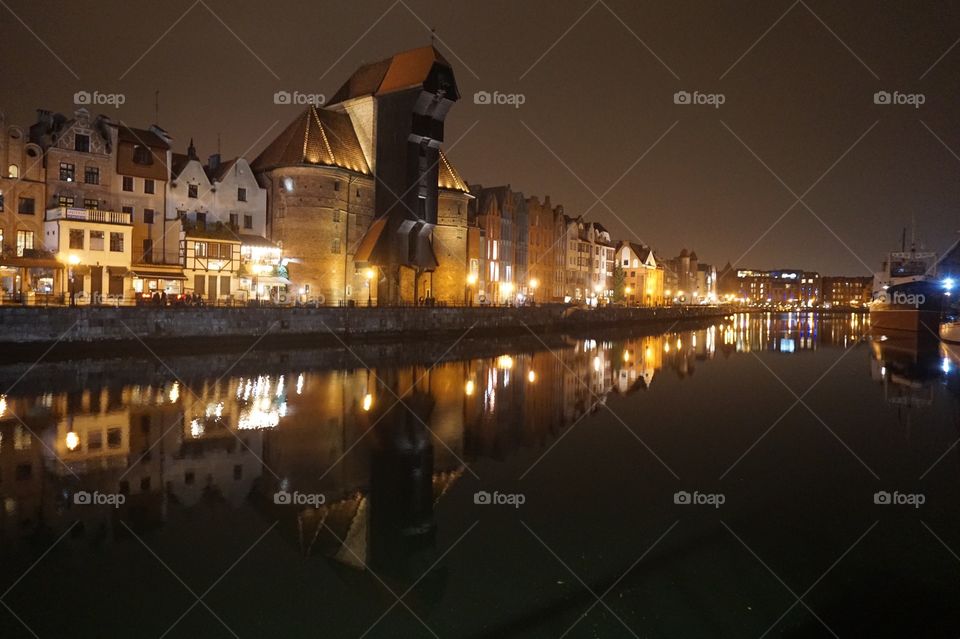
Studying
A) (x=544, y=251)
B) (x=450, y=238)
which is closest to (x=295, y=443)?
(x=450, y=238)

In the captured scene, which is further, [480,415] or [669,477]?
[480,415]

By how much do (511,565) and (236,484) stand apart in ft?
20.7

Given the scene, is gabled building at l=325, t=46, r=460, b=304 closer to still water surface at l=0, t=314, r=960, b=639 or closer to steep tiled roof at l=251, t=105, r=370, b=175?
steep tiled roof at l=251, t=105, r=370, b=175

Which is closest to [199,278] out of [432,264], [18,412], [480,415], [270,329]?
[270,329]

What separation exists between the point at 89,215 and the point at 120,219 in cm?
182

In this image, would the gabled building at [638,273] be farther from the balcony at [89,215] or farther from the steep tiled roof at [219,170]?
the balcony at [89,215]

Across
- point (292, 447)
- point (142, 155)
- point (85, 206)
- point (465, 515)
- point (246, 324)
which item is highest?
point (142, 155)

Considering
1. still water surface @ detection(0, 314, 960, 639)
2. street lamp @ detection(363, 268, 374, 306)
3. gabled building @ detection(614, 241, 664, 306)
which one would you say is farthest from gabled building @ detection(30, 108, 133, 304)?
gabled building @ detection(614, 241, 664, 306)

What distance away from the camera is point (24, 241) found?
133ft

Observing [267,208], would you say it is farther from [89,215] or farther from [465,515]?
[465,515]

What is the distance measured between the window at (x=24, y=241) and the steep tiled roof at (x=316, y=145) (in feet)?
59.4

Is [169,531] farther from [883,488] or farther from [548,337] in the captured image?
[548,337]

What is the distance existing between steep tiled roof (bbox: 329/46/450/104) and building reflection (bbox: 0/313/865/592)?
31.6 metres

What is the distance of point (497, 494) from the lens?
43.3 feet
